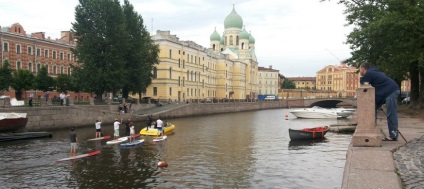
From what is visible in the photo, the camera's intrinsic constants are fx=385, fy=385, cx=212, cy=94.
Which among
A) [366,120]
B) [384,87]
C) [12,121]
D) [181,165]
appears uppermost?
[384,87]

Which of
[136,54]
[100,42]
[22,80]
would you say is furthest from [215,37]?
[22,80]

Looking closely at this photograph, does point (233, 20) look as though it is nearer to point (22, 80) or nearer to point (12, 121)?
point (22, 80)

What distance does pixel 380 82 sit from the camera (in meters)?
11.9

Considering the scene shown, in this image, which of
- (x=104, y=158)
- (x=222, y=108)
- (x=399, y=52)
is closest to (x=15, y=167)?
(x=104, y=158)

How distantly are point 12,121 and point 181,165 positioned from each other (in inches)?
776

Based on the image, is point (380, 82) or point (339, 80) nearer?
point (380, 82)

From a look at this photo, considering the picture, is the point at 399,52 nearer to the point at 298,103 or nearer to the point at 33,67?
the point at 33,67

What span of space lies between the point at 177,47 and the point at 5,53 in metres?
33.0

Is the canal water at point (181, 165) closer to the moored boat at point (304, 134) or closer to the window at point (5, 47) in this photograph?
the moored boat at point (304, 134)

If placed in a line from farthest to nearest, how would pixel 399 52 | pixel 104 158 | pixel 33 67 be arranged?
pixel 33 67
pixel 399 52
pixel 104 158

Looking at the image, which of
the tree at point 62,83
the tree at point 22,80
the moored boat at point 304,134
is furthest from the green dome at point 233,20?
the moored boat at point 304,134

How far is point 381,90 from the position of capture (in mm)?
11977

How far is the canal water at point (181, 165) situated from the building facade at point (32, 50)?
3960 cm

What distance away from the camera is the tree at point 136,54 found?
5541 centimetres
